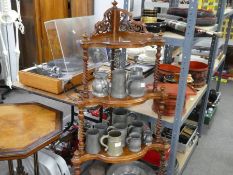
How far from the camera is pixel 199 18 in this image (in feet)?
5.77

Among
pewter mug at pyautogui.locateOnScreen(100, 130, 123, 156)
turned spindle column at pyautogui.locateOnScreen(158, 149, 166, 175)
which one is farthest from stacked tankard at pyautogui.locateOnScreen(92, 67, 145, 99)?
turned spindle column at pyautogui.locateOnScreen(158, 149, 166, 175)

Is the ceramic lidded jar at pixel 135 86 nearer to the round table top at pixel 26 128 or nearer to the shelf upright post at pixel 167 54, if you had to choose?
the round table top at pixel 26 128

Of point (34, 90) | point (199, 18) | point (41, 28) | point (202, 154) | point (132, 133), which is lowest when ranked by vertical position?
point (202, 154)

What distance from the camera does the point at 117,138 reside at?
1.41 meters

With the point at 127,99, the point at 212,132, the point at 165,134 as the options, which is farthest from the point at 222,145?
the point at 127,99

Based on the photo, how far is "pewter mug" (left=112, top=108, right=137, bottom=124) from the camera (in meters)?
1.65

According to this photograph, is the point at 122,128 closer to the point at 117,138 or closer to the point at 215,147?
the point at 117,138

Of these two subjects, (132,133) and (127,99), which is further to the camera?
(132,133)

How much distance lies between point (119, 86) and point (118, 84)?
0.5 inches

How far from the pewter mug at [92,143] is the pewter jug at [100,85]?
24 centimetres

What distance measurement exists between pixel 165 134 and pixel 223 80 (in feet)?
8.02

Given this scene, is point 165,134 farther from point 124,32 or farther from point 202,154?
point 124,32

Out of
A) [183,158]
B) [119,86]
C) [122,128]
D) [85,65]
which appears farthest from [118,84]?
[183,158]

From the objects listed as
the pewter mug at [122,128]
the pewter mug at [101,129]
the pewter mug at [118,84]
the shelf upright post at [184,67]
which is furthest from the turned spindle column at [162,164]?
the pewter mug at [118,84]
